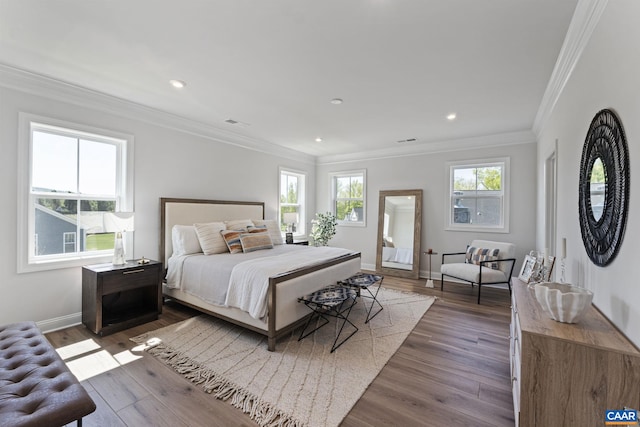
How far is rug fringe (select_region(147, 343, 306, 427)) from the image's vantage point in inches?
70.9

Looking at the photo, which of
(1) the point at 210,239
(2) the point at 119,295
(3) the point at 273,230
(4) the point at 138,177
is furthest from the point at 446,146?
(2) the point at 119,295

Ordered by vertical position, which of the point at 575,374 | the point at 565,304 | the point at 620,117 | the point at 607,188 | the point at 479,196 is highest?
the point at 620,117

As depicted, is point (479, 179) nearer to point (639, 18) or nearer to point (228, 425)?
point (639, 18)

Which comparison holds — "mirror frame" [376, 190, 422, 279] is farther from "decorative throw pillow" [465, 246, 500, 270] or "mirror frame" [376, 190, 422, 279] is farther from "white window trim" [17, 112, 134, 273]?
"white window trim" [17, 112, 134, 273]

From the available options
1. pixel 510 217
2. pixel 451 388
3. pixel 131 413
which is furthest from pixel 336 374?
pixel 510 217

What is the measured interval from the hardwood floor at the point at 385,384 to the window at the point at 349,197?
11.5 feet

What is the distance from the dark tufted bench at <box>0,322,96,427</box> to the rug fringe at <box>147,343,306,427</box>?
0.84 meters

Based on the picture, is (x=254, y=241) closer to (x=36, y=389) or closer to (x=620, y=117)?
(x=36, y=389)

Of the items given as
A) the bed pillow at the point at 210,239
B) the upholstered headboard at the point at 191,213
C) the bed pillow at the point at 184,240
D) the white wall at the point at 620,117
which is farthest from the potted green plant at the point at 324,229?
the white wall at the point at 620,117

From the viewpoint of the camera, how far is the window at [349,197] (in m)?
Answer: 6.46

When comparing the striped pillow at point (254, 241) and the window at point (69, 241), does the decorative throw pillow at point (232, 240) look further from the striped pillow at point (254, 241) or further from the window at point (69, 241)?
the window at point (69, 241)

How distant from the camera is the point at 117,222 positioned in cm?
319

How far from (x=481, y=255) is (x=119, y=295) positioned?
5.23 metres

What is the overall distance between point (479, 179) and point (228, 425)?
528 cm
